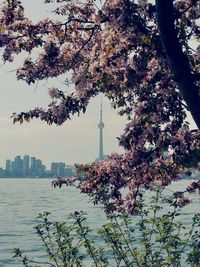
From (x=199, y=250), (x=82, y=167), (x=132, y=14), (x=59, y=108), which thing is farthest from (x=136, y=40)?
(x=199, y=250)

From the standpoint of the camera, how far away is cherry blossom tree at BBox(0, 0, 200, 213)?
7664 mm

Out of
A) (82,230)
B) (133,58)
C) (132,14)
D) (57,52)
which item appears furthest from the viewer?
(82,230)

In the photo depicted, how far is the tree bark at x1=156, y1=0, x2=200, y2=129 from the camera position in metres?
7.06

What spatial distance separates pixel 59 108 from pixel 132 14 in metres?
2.12

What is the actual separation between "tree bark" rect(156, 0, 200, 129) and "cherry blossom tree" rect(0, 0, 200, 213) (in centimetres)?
2

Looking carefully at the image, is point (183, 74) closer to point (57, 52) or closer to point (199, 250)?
point (57, 52)

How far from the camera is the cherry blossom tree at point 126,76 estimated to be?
766 cm

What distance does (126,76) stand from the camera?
26.9ft

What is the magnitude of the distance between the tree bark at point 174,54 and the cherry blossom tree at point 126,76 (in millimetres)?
16

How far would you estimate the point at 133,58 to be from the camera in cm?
819

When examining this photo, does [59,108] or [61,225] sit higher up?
[59,108]

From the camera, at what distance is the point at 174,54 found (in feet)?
23.1

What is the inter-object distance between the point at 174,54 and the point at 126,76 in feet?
4.39

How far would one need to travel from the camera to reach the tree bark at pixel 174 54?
7.06 meters
